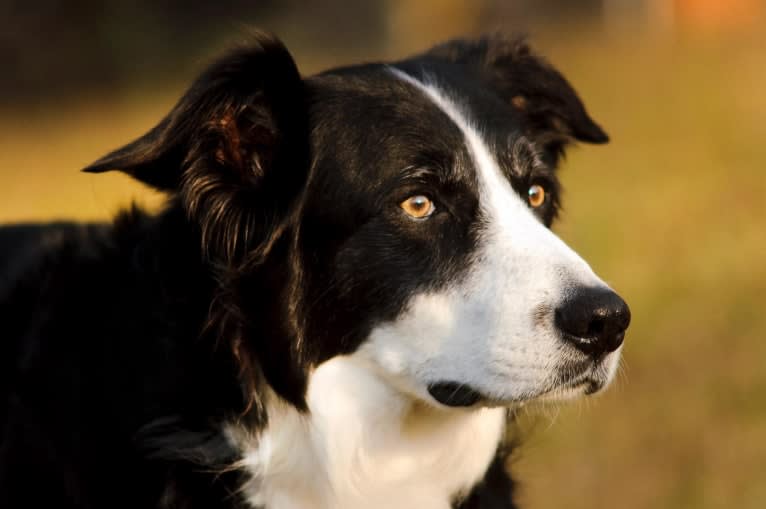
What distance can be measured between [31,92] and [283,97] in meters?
17.2

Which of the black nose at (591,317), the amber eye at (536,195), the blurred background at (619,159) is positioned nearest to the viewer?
the black nose at (591,317)

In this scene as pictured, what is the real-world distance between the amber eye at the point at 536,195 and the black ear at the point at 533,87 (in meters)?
0.43

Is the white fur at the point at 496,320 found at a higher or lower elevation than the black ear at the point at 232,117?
lower

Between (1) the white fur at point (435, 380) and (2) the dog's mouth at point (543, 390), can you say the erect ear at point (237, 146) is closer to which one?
(1) the white fur at point (435, 380)

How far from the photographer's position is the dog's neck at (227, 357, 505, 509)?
3.34 meters

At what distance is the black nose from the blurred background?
46 cm

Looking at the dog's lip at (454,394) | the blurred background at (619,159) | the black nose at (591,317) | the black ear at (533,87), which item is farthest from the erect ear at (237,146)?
the black nose at (591,317)

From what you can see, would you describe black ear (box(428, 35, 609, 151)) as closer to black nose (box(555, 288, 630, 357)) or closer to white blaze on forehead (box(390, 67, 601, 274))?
white blaze on forehead (box(390, 67, 601, 274))

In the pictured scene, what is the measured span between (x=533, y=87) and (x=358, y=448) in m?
1.47

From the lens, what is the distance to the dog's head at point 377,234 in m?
3.08

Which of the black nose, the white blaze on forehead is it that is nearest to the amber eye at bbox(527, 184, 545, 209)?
the white blaze on forehead

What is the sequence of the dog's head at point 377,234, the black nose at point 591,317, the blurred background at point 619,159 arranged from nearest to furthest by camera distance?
1. the black nose at point 591,317
2. the dog's head at point 377,234
3. the blurred background at point 619,159

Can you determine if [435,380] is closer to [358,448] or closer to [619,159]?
[358,448]

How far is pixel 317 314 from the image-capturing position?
10.9ft
